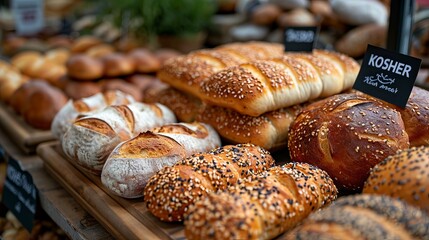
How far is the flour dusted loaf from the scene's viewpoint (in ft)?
5.51

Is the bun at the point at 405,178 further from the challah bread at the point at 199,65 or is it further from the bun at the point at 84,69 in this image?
the bun at the point at 84,69

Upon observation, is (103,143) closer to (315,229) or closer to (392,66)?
(315,229)

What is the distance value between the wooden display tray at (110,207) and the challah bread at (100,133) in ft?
0.23

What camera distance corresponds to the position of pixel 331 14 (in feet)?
13.3

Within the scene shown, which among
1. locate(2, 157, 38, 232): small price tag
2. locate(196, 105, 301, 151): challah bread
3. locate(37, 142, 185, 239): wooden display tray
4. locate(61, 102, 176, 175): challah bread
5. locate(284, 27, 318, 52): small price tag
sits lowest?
locate(2, 157, 38, 232): small price tag

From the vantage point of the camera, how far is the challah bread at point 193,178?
→ 1507 mm

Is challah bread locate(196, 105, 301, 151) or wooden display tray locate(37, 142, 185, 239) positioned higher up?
challah bread locate(196, 105, 301, 151)

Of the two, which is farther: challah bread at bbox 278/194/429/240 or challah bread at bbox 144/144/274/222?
challah bread at bbox 144/144/274/222

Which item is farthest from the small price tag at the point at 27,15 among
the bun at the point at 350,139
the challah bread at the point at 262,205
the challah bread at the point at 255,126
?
the challah bread at the point at 262,205

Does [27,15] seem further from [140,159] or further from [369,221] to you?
[369,221]

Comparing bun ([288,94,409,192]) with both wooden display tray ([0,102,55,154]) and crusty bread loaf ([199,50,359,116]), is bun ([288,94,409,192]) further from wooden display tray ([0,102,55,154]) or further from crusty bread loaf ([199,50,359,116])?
wooden display tray ([0,102,55,154])

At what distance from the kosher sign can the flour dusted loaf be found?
0.79 metres

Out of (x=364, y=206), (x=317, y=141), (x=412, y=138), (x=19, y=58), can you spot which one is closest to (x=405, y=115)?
(x=412, y=138)

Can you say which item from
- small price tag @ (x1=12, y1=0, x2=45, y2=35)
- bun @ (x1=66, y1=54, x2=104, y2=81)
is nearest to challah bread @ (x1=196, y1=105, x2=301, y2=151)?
bun @ (x1=66, y1=54, x2=104, y2=81)
